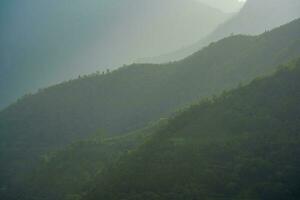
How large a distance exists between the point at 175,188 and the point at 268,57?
35733 millimetres

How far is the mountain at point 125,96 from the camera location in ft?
209

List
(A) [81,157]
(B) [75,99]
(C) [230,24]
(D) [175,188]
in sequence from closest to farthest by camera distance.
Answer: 1. (D) [175,188]
2. (A) [81,157]
3. (B) [75,99]
4. (C) [230,24]

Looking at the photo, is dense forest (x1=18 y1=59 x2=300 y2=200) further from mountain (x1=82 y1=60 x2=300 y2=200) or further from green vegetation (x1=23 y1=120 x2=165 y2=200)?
green vegetation (x1=23 y1=120 x2=165 y2=200)

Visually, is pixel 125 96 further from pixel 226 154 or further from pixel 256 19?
pixel 256 19

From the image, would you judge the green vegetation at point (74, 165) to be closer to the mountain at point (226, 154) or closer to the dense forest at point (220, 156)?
the dense forest at point (220, 156)

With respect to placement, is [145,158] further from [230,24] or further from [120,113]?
[230,24]

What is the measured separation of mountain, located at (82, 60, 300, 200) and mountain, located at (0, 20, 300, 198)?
16.8 metres

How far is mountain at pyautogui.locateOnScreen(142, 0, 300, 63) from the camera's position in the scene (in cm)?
14000

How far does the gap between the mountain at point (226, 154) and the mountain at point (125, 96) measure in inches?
660

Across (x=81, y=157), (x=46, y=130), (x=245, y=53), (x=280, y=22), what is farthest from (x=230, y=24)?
(x=81, y=157)

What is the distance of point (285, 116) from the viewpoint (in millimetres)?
38281

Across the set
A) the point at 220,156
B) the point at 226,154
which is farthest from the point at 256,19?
the point at 220,156

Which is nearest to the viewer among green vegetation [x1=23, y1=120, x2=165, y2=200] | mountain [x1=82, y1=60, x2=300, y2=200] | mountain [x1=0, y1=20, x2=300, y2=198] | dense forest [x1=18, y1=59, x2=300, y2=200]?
mountain [x1=82, y1=60, x2=300, y2=200]

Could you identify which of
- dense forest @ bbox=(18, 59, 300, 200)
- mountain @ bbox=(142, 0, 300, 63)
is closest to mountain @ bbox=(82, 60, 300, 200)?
dense forest @ bbox=(18, 59, 300, 200)
